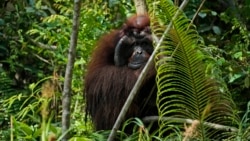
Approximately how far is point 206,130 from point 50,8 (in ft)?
10.3

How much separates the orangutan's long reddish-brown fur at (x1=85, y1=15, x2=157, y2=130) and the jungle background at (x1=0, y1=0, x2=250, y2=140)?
0.39 feet

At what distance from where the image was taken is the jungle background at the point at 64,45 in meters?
5.10

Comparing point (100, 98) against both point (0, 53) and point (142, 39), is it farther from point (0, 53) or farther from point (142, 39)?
point (0, 53)

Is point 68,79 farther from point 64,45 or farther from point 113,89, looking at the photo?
point 64,45

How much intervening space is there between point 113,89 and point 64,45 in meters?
0.83

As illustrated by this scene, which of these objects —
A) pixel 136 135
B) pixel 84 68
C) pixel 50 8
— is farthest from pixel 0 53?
pixel 136 135

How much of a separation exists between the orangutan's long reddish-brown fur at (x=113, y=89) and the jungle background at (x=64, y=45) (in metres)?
0.12

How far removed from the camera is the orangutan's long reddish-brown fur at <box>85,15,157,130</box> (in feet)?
15.4

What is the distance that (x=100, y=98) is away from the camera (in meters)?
4.82

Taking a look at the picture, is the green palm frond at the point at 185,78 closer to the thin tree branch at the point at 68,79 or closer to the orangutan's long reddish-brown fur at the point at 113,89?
the thin tree branch at the point at 68,79

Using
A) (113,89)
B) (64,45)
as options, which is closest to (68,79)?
(113,89)

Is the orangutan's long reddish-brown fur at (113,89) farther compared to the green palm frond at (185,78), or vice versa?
the orangutan's long reddish-brown fur at (113,89)

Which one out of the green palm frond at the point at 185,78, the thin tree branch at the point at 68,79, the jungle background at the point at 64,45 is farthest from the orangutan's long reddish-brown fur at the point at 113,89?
the thin tree branch at the point at 68,79

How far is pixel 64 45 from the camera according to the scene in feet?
18.0
